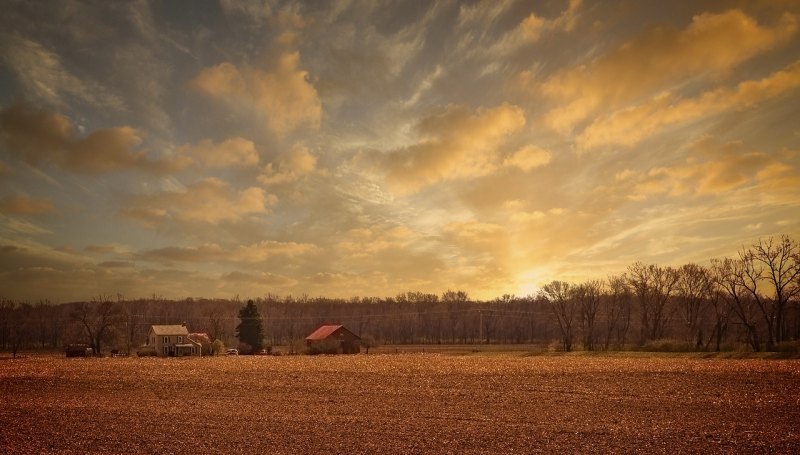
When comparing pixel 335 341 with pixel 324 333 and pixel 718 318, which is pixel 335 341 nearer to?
pixel 324 333

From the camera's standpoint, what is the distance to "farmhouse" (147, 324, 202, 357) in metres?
80.7

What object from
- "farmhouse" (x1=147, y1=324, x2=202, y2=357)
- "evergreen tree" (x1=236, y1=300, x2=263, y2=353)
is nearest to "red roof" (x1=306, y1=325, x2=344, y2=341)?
"evergreen tree" (x1=236, y1=300, x2=263, y2=353)

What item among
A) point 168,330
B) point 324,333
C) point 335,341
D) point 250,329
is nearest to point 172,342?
point 168,330

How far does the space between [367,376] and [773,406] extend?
957 inches

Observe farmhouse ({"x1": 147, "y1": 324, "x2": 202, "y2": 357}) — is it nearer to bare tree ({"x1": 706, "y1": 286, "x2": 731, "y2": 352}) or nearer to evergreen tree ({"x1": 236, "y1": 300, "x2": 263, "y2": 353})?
evergreen tree ({"x1": 236, "y1": 300, "x2": 263, "y2": 353})

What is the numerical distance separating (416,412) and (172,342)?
7355 cm

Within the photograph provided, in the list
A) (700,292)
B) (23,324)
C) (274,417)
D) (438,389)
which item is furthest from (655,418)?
(23,324)

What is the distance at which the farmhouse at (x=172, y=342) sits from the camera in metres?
80.7

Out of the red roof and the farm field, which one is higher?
the farm field

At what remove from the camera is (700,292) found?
91.5 m

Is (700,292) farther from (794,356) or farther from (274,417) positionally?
(274,417)

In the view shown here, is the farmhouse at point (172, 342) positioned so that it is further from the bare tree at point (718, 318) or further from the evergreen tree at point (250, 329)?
the bare tree at point (718, 318)

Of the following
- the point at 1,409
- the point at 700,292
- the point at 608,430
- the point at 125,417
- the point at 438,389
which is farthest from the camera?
the point at 700,292

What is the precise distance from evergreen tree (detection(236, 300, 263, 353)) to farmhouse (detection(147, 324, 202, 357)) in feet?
26.1
